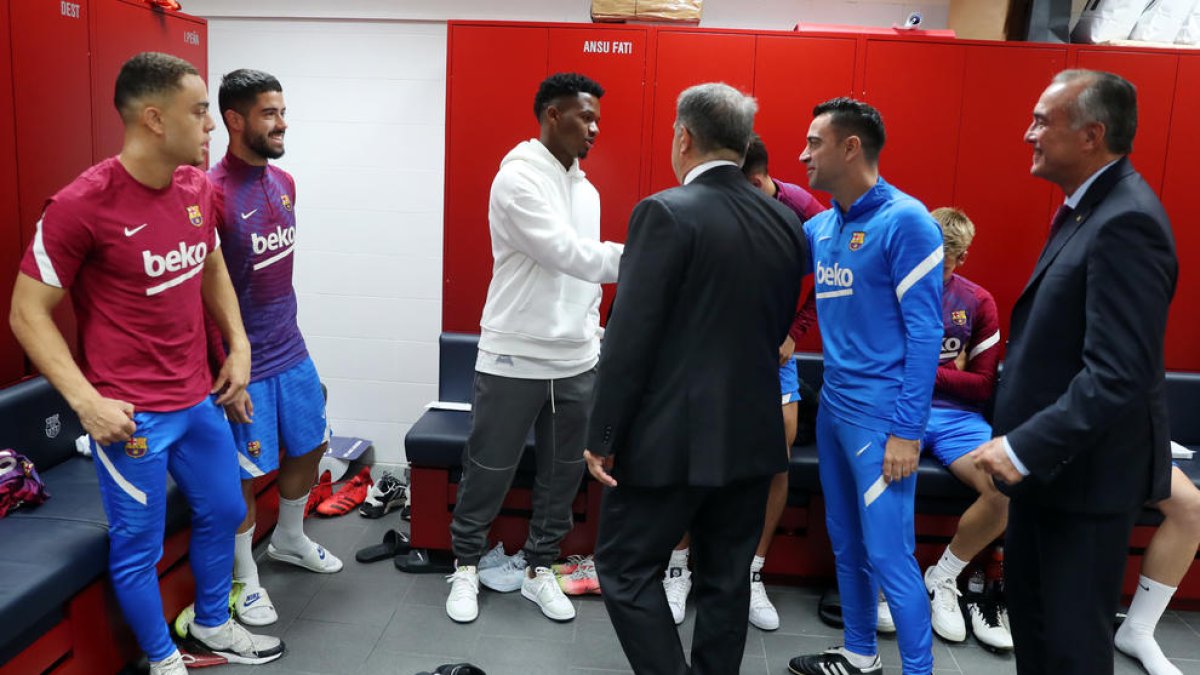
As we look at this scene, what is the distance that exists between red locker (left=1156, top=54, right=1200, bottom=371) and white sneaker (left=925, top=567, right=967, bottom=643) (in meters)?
1.64

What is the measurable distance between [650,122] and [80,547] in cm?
255

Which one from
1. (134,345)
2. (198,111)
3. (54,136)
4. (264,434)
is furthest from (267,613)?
(54,136)

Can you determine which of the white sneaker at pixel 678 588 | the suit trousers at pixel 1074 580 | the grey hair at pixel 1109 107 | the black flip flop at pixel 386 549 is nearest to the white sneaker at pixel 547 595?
the white sneaker at pixel 678 588

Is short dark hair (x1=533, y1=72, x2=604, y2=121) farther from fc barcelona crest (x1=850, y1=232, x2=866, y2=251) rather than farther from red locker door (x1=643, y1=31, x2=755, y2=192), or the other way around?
fc barcelona crest (x1=850, y1=232, x2=866, y2=251)

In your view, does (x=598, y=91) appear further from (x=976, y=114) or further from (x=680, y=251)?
(x=976, y=114)

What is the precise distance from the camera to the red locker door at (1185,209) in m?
3.69

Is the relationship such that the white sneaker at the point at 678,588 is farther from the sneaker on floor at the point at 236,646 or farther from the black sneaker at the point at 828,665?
the sneaker on floor at the point at 236,646

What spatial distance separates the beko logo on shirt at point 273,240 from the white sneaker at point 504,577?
1.31 meters

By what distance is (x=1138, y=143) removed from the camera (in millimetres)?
3742

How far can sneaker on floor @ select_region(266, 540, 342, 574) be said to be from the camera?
324 cm

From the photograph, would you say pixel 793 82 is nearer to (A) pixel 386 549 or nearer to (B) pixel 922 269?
(B) pixel 922 269

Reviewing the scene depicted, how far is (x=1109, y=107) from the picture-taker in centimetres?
181

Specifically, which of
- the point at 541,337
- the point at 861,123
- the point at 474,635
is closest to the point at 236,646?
the point at 474,635

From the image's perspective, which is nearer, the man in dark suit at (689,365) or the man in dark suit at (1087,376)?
the man in dark suit at (1087,376)
